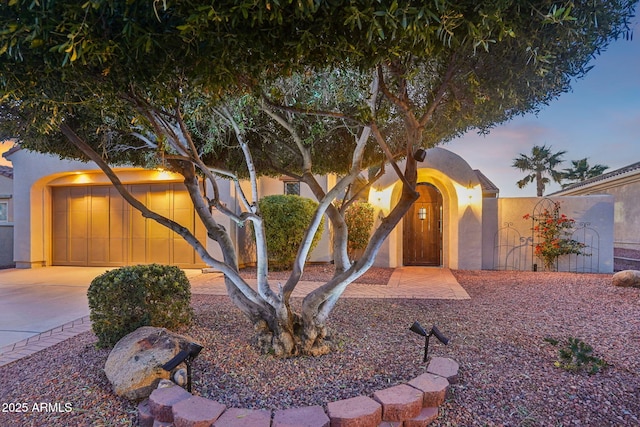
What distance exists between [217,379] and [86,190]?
37.3 ft

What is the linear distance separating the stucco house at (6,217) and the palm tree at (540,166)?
90.2ft

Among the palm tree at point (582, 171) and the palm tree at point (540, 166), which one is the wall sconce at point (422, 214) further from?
the palm tree at point (582, 171)

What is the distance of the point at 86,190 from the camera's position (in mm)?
11773

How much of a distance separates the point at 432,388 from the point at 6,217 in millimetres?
16213

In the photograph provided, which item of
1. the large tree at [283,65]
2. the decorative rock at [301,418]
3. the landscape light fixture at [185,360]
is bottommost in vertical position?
the decorative rock at [301,418]

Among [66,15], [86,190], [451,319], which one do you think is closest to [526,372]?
[451,319]

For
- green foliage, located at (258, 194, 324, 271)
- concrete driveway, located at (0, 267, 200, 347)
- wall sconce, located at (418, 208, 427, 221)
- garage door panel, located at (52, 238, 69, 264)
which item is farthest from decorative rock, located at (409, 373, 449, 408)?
garage door panel, located at (52, 238, 69, 264)

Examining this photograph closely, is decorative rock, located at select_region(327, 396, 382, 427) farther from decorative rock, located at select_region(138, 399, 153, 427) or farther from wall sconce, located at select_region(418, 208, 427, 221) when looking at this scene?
wall sconce, located at select_region(418, 208, 427, 221)

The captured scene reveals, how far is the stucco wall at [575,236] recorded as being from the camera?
30.7 ft

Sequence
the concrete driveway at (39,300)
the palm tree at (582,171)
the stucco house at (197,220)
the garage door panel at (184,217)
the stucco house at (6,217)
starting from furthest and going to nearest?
the palm tree at (582,171) < the stucco house at (6,217) < the garage door panel at (184,217) < the stucco house at (197,220) < the concrete driveway at (39,300)

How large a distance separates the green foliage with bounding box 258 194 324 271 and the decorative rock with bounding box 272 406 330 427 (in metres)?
7.27

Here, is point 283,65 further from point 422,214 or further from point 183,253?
point 422,214

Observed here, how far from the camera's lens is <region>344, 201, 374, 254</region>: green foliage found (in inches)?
425

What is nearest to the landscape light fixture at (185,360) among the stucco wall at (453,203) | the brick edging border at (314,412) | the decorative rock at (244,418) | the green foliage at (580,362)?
the brick edging border at (314,412)
